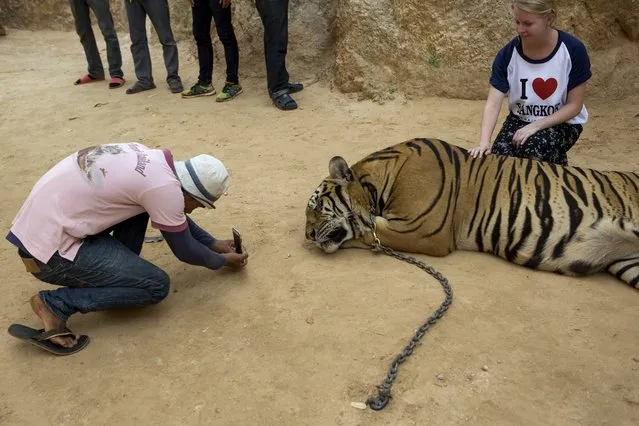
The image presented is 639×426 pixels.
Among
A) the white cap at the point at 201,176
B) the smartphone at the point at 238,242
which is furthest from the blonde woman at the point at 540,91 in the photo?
the white cap at the point at 201,176

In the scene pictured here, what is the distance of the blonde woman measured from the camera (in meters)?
4.02

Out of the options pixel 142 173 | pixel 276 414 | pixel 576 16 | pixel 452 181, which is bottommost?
pixel 276 414

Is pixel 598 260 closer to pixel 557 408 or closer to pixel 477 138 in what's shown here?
pixel 557 408

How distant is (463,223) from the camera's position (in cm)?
387

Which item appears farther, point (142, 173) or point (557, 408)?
point (142, 173)

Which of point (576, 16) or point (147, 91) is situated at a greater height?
point (576, 16)

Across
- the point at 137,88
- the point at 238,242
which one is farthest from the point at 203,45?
the point at 238,242

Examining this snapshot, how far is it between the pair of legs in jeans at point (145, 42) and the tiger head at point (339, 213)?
15.9 ft

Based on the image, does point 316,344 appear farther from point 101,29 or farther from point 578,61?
point 101,29

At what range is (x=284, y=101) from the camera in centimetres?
722

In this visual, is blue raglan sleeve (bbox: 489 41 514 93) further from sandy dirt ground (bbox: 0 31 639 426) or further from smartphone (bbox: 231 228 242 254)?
smartphone (bbox: 231 228 242 254)

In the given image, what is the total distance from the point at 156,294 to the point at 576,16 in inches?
235

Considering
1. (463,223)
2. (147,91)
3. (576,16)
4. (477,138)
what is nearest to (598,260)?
(463,223)

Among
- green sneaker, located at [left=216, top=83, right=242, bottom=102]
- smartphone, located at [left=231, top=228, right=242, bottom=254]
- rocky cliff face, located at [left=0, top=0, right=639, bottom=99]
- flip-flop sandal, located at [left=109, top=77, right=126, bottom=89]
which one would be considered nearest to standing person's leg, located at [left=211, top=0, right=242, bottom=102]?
green sneaker, located at [left=216, top=83, right=242, bottom=102]
